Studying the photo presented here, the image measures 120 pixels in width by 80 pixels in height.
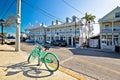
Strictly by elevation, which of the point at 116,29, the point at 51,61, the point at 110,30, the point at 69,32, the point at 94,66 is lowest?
the point at 94,66

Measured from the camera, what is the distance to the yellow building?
2606 centimetres

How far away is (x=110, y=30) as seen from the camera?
1061 inches

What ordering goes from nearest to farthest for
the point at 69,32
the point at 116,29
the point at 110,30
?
the point at 116,29 → the point at 110,30 → the point at 69,32

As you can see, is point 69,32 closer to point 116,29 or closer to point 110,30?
point 110,30

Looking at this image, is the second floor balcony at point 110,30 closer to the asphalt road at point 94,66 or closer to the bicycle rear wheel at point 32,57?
the asphalt road at point 94,66

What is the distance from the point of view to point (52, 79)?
16.0ft

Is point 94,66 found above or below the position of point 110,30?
below

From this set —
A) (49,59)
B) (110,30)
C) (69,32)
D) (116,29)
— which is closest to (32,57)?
(49,59)

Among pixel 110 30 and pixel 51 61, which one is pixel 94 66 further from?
pixel 110 30

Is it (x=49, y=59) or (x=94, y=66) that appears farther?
(x=94, y=66)

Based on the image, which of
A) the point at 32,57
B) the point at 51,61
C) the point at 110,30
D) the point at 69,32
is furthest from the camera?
the point at 69,32

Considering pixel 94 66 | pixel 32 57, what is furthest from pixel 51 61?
pixel 94 66

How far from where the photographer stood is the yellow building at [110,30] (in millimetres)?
26062

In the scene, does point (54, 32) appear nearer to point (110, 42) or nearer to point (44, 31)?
point (44, 31)
